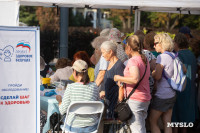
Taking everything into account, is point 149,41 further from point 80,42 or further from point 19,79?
point 80,42

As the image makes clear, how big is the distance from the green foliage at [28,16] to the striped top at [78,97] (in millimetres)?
29670

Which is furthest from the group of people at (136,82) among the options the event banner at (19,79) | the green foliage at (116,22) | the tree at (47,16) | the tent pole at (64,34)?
the green foliage at (116,22)

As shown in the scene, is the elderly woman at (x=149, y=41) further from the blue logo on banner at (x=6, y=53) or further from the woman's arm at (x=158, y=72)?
the blue logo on banner at (x=6, y=53)

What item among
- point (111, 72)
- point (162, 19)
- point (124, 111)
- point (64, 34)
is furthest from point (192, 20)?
point (124, 111)

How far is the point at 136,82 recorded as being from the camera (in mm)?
4250

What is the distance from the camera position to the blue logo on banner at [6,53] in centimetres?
413


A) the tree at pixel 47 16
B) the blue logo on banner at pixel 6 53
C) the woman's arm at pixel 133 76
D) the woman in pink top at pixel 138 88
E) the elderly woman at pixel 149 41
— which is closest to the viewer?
the blue logo on banner at pixel 6 53

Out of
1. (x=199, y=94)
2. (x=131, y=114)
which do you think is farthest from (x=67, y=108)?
(x=199, y=94)

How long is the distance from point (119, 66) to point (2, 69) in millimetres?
1587

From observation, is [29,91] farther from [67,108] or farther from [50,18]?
[50,18]

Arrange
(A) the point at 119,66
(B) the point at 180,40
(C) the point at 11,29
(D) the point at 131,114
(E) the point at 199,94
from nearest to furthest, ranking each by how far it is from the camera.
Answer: (C) the point at 11,29
(D) the point at 131,114
(A) the point at 119,66
(B) the point at 180,40
(E) the point at 199,94

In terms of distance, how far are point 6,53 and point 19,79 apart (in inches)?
13.9

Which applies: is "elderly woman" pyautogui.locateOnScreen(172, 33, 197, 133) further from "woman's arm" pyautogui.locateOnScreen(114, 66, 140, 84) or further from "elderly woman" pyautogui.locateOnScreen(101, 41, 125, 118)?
"woman's arm" pyautogui.locateOnScreen(114, 66, 140, 84)

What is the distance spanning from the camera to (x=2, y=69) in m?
4.14
